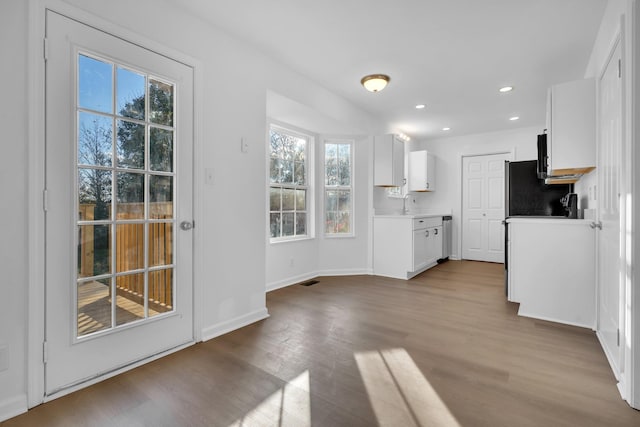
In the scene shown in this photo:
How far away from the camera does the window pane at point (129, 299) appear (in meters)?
1.95

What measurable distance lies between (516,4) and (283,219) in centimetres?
319

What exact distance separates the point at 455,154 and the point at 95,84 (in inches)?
237

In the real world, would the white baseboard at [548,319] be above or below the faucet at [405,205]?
below

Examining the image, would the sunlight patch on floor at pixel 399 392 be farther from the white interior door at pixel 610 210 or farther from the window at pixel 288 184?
the window at pixel 288 184

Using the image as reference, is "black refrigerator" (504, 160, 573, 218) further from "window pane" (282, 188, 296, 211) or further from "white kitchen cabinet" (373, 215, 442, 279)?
"window pane" (282, 188, 296, 211)

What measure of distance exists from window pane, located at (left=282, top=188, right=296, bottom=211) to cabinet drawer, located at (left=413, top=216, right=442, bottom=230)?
1.75 m

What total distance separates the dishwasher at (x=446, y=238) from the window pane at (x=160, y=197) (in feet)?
16.4

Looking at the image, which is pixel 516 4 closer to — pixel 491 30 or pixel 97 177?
pixel 491 30

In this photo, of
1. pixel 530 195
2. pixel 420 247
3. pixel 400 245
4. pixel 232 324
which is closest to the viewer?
pixel 232 324

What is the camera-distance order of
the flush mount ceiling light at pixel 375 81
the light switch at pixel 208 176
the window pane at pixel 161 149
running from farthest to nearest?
the flush mount ceiling light at pixel 375 81 < the light switch at pixel 208 176 < the window pane at pixel 161 149

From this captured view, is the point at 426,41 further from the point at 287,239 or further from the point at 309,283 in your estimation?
the point at 309,283

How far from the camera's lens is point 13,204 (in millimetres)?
1536

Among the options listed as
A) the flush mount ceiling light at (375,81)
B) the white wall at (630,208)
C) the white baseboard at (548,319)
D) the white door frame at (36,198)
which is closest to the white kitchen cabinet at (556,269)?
the white baseboard at (548,319)

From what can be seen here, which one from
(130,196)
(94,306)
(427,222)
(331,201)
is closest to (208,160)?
(130,196)
